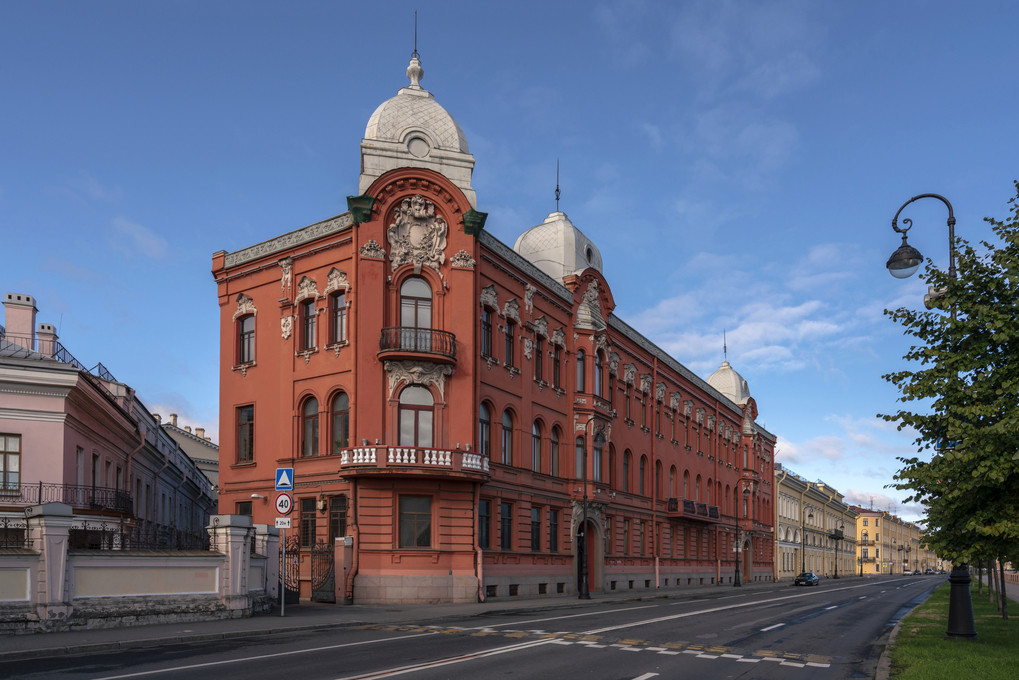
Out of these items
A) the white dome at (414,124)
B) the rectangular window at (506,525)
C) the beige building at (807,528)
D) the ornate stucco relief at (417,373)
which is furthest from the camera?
the beige building at (807,528)

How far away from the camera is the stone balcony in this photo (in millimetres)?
28875

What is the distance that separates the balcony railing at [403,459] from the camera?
94.9ft

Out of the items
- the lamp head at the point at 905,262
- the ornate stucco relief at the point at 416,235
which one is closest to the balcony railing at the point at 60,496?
the ornate stucco relief at the point at 416,235

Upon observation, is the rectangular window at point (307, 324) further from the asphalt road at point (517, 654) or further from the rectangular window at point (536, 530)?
the asphalt road at point (517, 654)

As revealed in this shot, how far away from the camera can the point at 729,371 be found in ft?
255

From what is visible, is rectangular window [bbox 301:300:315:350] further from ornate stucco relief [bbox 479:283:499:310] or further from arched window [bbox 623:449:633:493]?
arched window [bbox 623:449:633:493]

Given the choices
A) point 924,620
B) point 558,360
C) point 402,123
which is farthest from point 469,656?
point 558,360

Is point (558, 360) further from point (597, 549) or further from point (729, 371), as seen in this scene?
point (729, 371)

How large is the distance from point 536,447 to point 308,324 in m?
11.6

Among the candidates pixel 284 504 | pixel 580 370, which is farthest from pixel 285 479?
pixel 580 370

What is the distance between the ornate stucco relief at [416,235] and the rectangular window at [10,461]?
13.4 metres

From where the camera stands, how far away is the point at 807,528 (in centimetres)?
10169

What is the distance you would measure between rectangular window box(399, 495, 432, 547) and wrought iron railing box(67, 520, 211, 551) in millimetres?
6896

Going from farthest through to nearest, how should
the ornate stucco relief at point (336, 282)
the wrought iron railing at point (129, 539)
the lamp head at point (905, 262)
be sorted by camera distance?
the ornate stucco relief at point (336, 282)
the wrought iron railing at point (129, 539)
the lamp head at point (905, 262)
